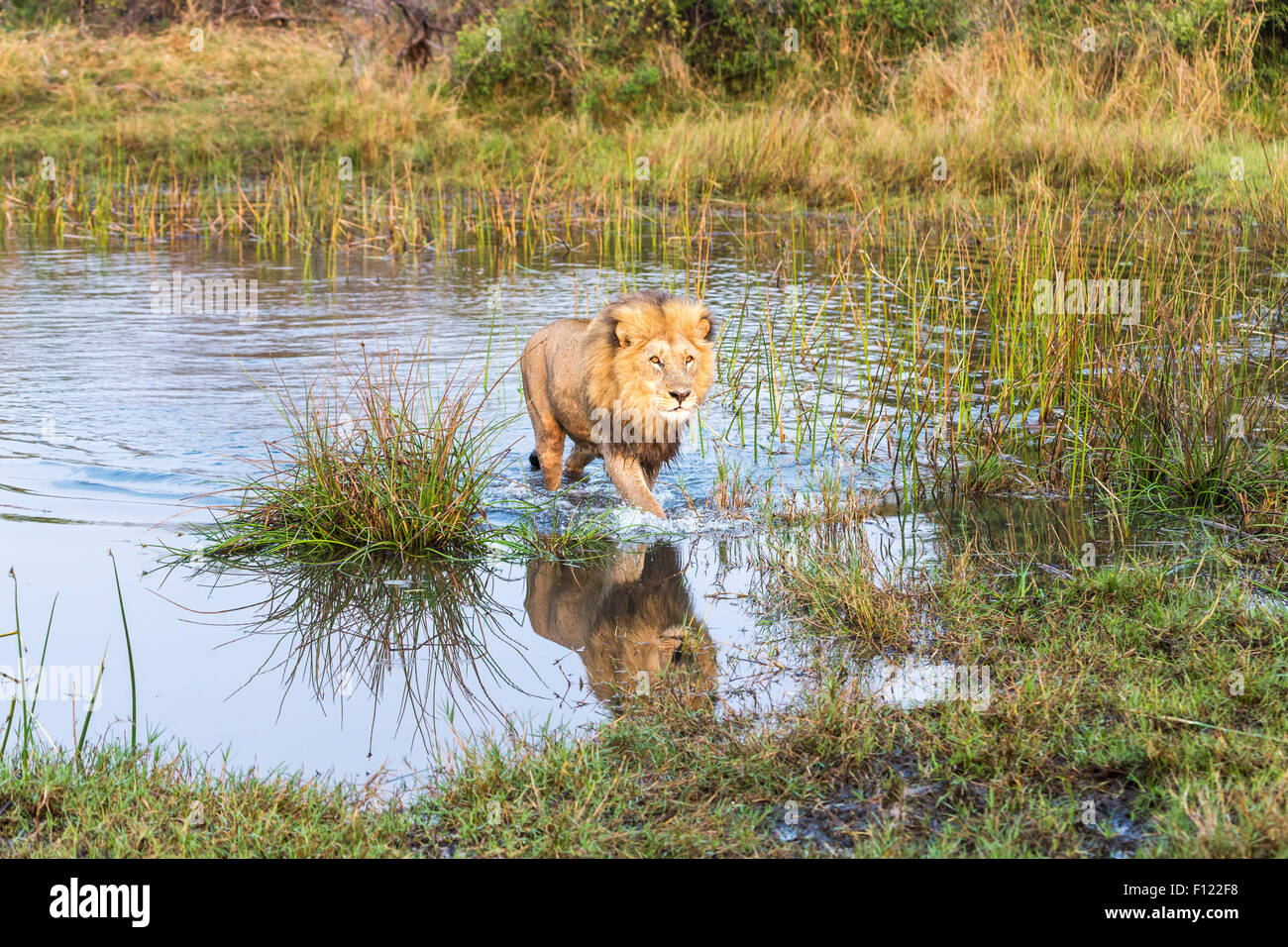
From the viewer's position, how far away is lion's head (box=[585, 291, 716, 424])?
223 inches

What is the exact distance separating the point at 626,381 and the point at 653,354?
21 centimetres

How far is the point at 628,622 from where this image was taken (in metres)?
4.93

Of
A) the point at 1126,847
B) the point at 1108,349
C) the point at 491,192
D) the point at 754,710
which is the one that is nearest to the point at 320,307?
the point at 491,192

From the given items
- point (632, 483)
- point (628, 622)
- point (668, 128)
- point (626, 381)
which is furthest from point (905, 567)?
point (668, 128)

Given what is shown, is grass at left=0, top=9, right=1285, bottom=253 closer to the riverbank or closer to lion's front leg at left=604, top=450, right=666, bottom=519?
the riverbank

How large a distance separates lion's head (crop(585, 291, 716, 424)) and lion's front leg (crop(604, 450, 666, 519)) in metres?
0.31

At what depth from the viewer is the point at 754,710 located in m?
4.02

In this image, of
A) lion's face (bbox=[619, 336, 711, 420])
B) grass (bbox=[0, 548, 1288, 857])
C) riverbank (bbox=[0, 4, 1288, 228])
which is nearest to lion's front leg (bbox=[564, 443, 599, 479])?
lion's face (bbox=[619, 336, 711, 420])

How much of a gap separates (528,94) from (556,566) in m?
15.8
